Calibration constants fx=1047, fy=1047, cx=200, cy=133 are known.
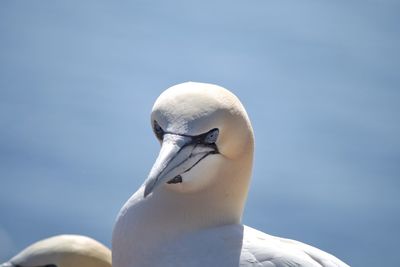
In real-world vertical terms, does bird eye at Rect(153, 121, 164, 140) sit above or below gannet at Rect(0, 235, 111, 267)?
above

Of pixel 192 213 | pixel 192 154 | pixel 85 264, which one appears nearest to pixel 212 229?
pixel 192 213

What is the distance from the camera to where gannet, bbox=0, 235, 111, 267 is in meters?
6.92

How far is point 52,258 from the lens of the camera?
6.93m

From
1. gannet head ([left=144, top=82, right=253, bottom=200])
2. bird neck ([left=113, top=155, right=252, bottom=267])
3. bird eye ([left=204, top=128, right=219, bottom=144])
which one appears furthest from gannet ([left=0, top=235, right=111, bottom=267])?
bird eye ([left=204, top=128, right=219, bottom=144])

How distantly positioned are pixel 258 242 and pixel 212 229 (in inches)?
9.7

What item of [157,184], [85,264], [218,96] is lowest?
[85,264]

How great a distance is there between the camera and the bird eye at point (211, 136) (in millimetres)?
5104

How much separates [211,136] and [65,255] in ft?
7.17

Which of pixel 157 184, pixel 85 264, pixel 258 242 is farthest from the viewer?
pixel 85 264

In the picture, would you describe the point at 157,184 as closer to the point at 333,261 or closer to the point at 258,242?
the point at 258,242

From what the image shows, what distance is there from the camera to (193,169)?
5.14 metres

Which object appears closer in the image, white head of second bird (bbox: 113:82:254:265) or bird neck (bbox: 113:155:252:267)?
white head of second bird (bbox: 113:82:254:265)

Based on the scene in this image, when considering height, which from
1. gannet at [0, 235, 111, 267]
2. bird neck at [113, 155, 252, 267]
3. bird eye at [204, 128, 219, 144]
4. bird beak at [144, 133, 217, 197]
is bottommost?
gannet at [0, 235, 111, 267]

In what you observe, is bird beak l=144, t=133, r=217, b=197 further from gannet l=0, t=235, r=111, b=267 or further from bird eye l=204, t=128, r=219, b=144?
gannet l=0, t=235, r=111, b=267
